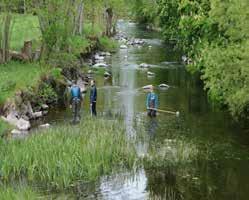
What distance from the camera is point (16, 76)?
34.8 meters

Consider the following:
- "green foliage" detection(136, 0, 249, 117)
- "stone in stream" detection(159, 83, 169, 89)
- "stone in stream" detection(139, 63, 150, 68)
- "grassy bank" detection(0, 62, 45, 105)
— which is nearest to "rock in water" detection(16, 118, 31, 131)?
"grassy bank" detection(0, 62, 45, 105)

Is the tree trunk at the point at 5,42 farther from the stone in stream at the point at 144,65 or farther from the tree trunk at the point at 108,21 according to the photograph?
the tree trunk at the point at 108,21

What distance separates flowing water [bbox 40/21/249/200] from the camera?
2005 cm

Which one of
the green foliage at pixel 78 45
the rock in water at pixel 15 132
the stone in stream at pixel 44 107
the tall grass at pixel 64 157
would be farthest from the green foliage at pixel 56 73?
the tall grass at pixel 64 157

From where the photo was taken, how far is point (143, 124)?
100 ft

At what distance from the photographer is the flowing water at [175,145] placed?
20047mm

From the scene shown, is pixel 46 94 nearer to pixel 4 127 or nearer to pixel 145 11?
pixel 4 127

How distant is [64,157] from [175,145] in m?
6.18

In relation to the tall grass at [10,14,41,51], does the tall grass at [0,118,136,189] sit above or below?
below

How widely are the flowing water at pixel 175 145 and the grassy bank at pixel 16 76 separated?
8.70 ft

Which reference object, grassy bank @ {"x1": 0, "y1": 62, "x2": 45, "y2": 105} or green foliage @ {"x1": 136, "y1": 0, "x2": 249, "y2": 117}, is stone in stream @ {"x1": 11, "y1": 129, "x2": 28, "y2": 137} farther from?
green foliage @ {"x1": 136, "y1": 0, "x2": 249, "y2": 117}

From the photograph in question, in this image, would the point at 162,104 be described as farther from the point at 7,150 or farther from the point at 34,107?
the point at 7,150

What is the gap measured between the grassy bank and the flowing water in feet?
8.70

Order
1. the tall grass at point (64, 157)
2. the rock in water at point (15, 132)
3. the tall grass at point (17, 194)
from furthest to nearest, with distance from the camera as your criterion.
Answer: the rock in water at point (15, 132) < the tall grass at point (64, 157) < the tall grass at point (17, 194)
